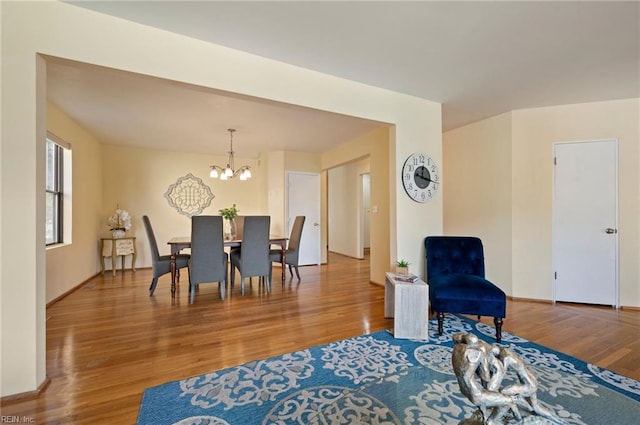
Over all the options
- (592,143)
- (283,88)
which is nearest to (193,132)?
(283,88)

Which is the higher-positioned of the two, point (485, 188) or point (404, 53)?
point (404, 53)

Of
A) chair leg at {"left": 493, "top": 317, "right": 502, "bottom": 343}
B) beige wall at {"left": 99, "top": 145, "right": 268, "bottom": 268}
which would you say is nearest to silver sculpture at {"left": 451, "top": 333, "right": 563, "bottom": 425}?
chair leg at {"left": 493, "top": 317, "right": 502, "bottom": 343}

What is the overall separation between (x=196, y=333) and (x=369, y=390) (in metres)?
1.86

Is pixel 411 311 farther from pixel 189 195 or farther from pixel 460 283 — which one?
pixel 189 195

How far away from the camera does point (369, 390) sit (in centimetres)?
122

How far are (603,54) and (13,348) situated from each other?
4.69 meters

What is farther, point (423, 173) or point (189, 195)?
point (189, 195)

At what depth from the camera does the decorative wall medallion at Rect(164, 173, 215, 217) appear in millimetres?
5694

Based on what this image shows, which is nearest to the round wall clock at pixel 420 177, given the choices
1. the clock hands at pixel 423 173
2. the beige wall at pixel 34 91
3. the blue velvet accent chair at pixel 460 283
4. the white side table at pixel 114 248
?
the clock hands at pixel 423 173

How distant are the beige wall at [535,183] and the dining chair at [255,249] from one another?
299cm

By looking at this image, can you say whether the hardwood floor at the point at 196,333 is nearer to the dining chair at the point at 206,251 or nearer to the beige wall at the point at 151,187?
the dining chair at the point at 206,251

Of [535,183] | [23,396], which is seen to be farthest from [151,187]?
[535,183]

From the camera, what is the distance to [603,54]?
88.9 inches

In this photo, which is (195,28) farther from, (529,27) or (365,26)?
(529,27)
